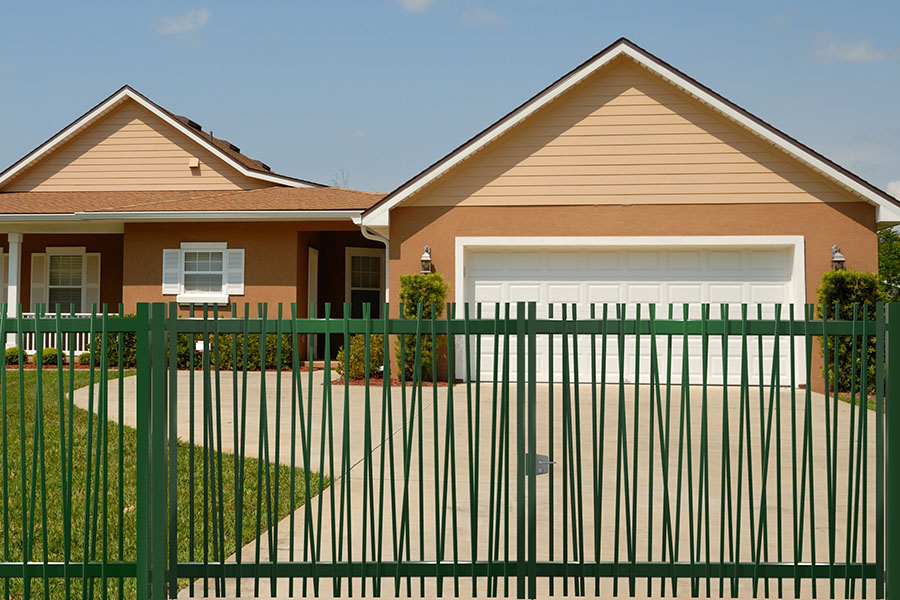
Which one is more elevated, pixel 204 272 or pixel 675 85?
pixel 675 85

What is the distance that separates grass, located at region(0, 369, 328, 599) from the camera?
4.91 meters

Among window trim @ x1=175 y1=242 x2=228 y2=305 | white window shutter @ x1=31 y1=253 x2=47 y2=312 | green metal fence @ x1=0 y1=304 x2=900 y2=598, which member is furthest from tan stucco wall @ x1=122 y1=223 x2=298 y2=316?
green metal fence @ x1=0 y1=304 x2=900 y2=598

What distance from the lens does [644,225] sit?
15.2 meters

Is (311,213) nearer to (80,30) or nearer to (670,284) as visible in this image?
(80,30)

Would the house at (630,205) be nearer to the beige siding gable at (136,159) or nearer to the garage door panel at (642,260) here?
the garage door panel at (642,260)

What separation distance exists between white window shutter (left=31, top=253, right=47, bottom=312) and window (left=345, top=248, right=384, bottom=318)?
749 cm

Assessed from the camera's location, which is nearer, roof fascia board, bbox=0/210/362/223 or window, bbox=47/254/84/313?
roof fascia board, bbox=0/210/362/223

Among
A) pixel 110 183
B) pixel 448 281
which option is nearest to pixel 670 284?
pixel 448 281

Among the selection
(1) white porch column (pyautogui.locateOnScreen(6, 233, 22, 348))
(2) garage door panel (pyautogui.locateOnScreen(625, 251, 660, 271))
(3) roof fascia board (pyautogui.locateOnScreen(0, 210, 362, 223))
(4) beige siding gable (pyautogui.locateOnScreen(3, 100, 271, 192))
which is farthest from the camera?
(4) beige siding gable (pyautogui.locateOnScreen(3, 100, 271, 192))

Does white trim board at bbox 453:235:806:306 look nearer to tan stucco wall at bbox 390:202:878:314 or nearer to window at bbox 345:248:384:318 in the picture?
tan stucco wall at bbox 390:202:878:314

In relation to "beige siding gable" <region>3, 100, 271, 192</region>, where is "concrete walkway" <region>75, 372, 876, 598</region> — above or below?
below

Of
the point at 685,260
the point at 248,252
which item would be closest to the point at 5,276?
the point at 248,252

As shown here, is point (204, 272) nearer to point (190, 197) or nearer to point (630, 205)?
point (190, 197)

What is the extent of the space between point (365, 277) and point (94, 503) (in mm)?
15761
